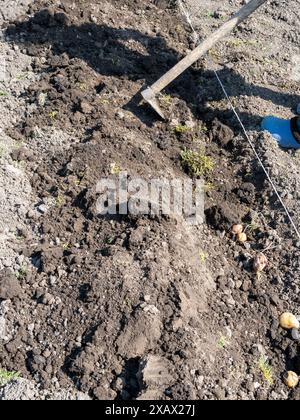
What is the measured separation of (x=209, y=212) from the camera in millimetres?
4844

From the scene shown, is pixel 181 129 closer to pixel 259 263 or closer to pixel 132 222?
pixel 132 222

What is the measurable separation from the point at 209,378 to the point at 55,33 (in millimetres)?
4514

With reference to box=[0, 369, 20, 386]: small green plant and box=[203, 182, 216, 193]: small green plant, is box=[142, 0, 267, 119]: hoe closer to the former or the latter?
box=[203, 182, 216, 193]: small green plant

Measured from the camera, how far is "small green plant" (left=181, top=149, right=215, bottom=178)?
5.22 metres

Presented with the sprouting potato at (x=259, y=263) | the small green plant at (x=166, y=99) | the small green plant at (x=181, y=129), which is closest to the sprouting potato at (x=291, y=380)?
the sprouting potato at (x=259, y=263)

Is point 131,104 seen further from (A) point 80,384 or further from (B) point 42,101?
(A) point 80,384

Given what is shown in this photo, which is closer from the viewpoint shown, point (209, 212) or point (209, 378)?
point (209, 378)

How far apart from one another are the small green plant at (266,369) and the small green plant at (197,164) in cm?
191

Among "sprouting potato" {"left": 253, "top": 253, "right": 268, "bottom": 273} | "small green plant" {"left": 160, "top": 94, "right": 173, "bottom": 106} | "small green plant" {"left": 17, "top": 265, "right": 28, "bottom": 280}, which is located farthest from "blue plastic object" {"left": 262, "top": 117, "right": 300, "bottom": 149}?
"small green plant" {"left": 17, "top": 265, "right": 28, "bottom": 280}

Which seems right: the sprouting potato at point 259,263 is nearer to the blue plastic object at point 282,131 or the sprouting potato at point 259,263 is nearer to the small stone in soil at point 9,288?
the blue plastic object at point 282,131

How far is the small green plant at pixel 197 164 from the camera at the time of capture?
A: 5219mm

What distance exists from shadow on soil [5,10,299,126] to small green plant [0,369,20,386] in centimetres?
291

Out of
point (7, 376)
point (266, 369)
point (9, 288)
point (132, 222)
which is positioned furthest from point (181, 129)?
point (7, 376)

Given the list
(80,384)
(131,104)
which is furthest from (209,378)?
(131,104)
